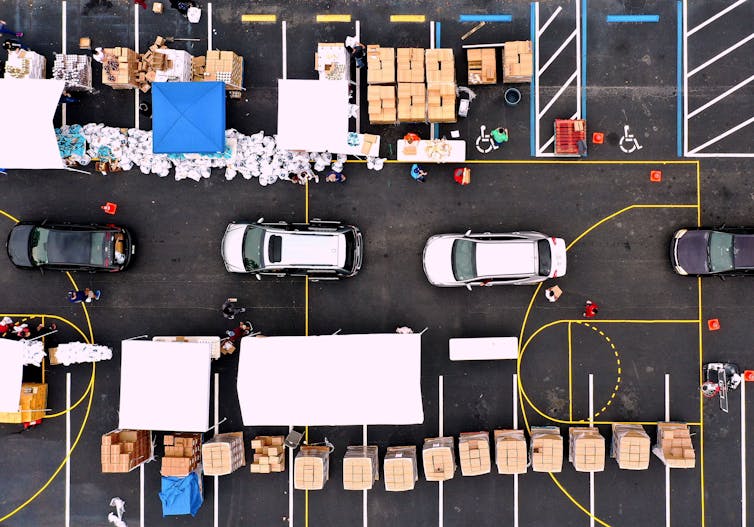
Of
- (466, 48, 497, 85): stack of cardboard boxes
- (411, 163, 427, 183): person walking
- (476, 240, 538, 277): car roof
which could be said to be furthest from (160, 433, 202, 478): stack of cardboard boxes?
(466, 48, 497, 85): stack of cardboard boxes

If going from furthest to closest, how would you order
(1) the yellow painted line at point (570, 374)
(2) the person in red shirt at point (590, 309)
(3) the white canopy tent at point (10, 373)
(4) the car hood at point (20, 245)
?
1. (1) the yellow painted line at point (570, 374)
2. (2) the person in red shirt at point (590, 309)
3. (4) the car hood at point (20, 245)
4. (3) the white canopy tent at point (10, 373)

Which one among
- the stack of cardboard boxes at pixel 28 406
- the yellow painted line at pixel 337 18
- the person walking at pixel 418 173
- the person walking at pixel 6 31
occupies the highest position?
the yellow painted line at pixel 337 18

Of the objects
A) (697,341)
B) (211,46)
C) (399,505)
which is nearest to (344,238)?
(211,46)

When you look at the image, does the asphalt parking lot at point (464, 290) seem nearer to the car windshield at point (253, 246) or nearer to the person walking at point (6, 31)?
the person walking at point (6, 31)

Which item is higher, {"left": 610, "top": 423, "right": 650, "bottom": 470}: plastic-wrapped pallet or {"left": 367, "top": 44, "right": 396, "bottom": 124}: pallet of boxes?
{"left": 367, "top": 44, "right": 396, "bottom": 124}: pallet of boxes

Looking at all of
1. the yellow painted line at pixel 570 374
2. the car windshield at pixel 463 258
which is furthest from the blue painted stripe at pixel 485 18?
the yellow painted line at pixel 570 374

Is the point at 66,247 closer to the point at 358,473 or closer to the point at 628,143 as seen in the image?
the point at 358,473

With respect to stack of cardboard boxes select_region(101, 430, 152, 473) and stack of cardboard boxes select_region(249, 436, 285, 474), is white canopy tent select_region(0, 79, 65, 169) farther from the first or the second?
stack of cardboard boxes select_region(249, 436, 285, 474)
